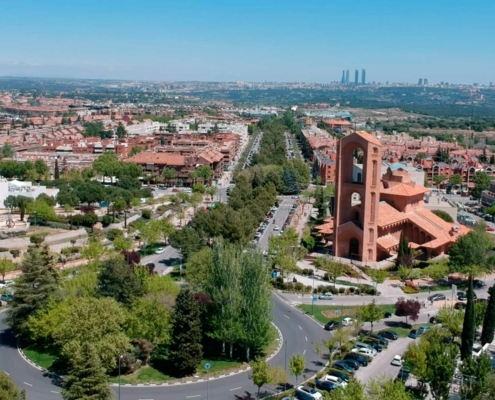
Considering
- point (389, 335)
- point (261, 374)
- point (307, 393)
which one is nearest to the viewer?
point (261, 374)

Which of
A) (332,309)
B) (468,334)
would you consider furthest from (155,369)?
(468,334)

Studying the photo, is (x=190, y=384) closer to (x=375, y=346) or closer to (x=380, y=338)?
(x=375, y=346)

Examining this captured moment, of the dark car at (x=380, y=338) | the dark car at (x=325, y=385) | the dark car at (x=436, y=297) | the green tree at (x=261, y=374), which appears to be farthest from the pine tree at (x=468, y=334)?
the dark car at (x=436, y=297)

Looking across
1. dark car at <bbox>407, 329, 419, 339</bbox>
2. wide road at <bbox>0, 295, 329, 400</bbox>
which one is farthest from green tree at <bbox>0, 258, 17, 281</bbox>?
dark car at <bbox>407, 329, 419, 339</bbox>

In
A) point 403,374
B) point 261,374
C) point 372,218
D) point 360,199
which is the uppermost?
point 360,199

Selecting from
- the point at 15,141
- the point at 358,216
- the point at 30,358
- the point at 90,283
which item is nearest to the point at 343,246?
the point at 358,216

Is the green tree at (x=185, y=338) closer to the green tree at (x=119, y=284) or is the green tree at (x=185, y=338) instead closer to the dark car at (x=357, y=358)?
the green tree at (x=119, y=284)

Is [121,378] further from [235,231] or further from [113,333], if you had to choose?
[235,231]
